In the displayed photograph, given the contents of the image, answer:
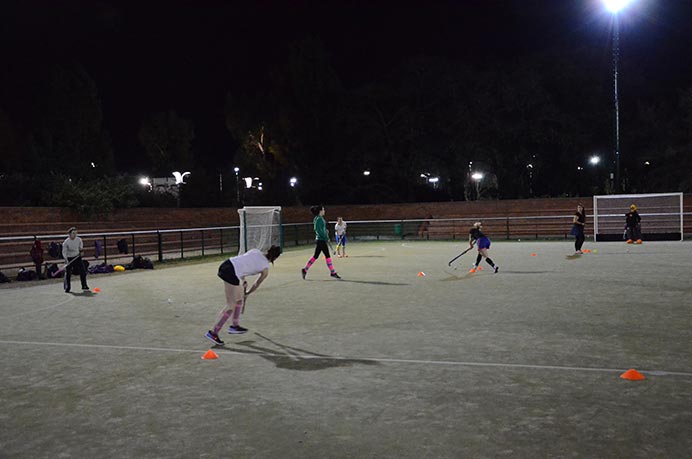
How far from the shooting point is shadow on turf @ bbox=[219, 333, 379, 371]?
6925 mm

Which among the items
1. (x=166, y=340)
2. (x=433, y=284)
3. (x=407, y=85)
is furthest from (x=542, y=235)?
(x=166, y=340)

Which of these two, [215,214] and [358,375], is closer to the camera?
[358,375]

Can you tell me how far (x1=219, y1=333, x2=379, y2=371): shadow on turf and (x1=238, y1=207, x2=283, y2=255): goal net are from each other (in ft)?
55.6

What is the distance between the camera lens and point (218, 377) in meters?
6.53

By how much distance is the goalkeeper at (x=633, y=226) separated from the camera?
28.2 meters

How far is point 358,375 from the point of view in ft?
21.2

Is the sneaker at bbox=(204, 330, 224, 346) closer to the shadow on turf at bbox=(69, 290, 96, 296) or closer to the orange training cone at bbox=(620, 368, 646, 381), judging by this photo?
the orange training cone at bbox=(620, 368, 646, 381)

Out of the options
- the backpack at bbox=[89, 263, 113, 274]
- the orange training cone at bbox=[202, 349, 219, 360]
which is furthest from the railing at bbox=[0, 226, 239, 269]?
the orange training cone at bbox=[202, 349, 219, 360]

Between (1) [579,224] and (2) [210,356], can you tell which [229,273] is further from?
(1) [579,224]

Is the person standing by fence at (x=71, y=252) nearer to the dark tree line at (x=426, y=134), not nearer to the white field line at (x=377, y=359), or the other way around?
the white field line at (x=377, y=359)

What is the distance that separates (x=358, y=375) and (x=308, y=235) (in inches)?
1170

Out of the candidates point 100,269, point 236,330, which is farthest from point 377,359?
point 100,269

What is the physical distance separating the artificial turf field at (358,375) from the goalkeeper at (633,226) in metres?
16.3

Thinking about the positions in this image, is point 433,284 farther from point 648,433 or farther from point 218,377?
point 648,433
